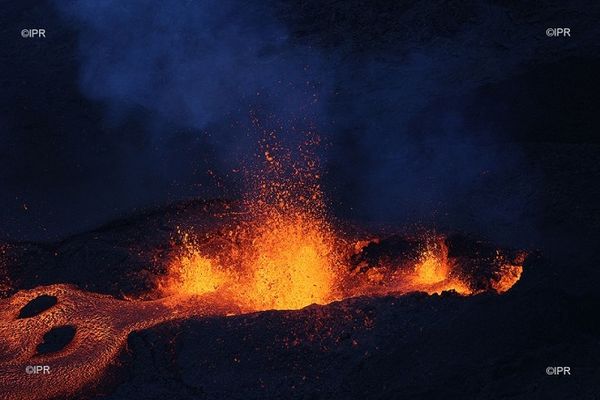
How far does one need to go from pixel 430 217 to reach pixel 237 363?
77.5 inches

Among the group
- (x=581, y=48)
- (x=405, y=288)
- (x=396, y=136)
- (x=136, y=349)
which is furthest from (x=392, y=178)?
(x=136, y=349)

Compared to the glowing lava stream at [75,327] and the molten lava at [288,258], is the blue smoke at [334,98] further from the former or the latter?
the glowing lava stream at [75,327]

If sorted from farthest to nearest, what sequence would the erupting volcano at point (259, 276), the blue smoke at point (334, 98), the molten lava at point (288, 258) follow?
the blue smoke at point (334, 98) → the molten lava at point (288, 258) → the erupting volcano at point (259, 276)

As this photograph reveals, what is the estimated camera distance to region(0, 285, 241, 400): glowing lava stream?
4254mm

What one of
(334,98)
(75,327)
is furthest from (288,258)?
(75,327)

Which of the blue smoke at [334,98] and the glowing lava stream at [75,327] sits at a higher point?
the blue smoke at [334,98]

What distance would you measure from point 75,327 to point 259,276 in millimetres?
1423

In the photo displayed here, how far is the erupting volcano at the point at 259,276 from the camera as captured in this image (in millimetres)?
4496

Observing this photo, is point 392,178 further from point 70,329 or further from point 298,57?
point 70,329

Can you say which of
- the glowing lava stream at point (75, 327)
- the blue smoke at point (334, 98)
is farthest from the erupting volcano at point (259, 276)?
the blue smoke at point (334, 98)

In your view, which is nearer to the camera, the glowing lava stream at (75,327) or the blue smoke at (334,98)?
the glowing lava stream at (75,327)

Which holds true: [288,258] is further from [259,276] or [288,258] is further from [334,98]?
[334,98]

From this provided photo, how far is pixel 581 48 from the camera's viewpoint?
5.60 metres

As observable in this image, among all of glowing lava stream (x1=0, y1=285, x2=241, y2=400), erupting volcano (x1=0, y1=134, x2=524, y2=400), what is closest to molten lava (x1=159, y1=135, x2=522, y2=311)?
erupting volcano (x1=0, y1=134, x2=524, y2=400)
